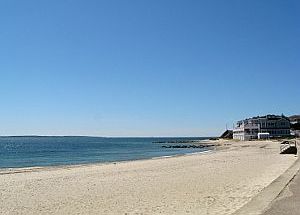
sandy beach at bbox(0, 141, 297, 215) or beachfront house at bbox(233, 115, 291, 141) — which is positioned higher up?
beachfront house at bbox(233, 115, 291, 141)

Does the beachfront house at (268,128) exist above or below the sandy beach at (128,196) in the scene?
above

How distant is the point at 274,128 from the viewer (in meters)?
132

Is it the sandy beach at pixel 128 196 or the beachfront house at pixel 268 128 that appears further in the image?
the beachfront house at pixel 268 128

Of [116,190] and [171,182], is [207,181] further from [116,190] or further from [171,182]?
[116,190]

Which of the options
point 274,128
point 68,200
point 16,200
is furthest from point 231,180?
point 274,128

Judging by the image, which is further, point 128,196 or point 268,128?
point 268,128

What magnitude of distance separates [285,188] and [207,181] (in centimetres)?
581

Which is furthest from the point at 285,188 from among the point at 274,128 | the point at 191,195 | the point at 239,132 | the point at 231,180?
the point at 239,132

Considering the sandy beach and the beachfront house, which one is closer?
the sandy beach

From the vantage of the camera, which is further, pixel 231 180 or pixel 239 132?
pixel 239 132

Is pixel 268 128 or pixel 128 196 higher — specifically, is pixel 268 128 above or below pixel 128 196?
above

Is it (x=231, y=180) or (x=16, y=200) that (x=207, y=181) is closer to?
(x=231, y=180)

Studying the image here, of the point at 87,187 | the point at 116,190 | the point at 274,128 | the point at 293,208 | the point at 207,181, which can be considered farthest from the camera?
the point at 274,128

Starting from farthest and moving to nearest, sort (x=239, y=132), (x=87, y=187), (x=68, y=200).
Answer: (x=239, y=132)
(x=87, y=187)
(x=68, y=200)
